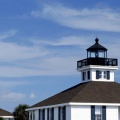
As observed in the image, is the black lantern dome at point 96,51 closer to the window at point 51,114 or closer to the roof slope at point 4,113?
the window at point 51,114

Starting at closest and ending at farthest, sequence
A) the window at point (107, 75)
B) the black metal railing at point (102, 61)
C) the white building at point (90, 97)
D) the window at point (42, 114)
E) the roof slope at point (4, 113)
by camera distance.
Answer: the white building at point (90, 97)
the window at point (107, 75)
the black metal railing at point (102, 61)
the window at point (42, 114)
the roof slope at point (4, 113)

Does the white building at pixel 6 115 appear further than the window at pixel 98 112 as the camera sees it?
Yes

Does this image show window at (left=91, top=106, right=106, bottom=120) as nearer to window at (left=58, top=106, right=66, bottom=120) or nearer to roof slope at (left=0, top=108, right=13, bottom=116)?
window at (left=58, top=106, right=66, bottom=120)

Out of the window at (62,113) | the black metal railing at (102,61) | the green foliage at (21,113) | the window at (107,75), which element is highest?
the black metal railing at (102,61)

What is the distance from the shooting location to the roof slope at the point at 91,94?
67.2m

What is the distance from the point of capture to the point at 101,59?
75625mm

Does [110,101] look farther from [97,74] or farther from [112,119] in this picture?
[97,74]

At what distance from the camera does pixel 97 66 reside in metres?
74.7

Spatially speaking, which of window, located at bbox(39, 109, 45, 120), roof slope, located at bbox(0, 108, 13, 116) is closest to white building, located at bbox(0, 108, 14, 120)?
roof slope, located at bbox(0, 108, 13, 116)

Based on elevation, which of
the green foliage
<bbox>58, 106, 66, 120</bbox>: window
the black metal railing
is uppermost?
the black metal railing

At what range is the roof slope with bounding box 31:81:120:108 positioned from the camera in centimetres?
6721

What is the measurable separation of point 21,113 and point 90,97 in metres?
31.9

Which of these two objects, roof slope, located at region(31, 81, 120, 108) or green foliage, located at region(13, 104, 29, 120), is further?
green foliage, located at region(13, 104, 29, 120)

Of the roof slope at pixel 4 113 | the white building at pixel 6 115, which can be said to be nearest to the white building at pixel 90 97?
the white building at pixel 6 115
